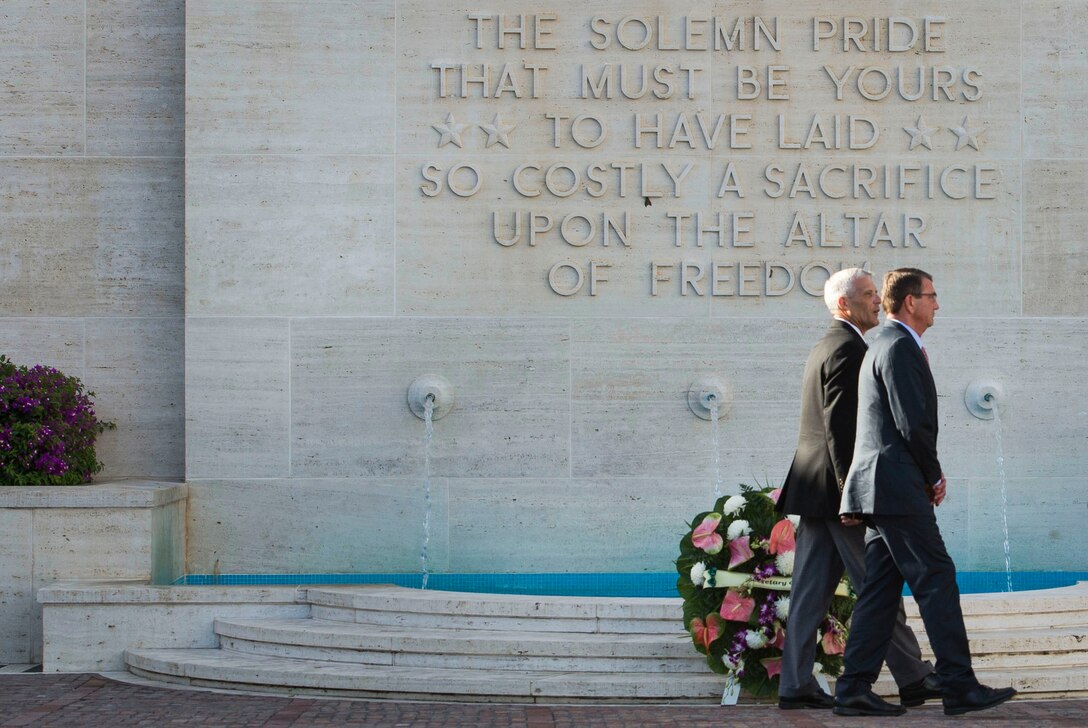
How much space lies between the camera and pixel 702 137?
34.6 feet

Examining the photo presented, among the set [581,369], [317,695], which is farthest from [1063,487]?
[317,695]

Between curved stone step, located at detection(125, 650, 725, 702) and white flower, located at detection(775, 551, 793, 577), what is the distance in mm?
697

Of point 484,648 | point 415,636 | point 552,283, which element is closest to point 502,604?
point 484,648

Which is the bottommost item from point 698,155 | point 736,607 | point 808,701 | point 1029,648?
point 808,701

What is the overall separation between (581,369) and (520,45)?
2412 millimetres

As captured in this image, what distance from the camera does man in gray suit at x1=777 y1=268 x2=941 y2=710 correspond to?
669 cm

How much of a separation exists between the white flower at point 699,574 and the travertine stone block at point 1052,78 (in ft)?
16.1

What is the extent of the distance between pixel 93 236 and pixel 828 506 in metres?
6.61

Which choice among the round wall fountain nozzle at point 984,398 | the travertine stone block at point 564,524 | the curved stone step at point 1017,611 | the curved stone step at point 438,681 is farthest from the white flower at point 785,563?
the round wall fountain nozzle at point 984,398

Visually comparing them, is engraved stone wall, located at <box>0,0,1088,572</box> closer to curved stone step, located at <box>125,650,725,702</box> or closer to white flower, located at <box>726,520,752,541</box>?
curved stone step, located at <box>125,650,725,702</box>

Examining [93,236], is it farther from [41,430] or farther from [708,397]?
[708,397]

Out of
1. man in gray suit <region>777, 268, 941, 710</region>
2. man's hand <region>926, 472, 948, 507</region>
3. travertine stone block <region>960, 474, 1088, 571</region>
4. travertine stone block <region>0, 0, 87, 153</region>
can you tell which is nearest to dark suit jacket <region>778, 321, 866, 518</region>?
man in gray suit <region>777, 268, 941, 710</region>

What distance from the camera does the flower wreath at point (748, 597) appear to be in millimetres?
7141

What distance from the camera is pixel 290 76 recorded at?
10.5 m
